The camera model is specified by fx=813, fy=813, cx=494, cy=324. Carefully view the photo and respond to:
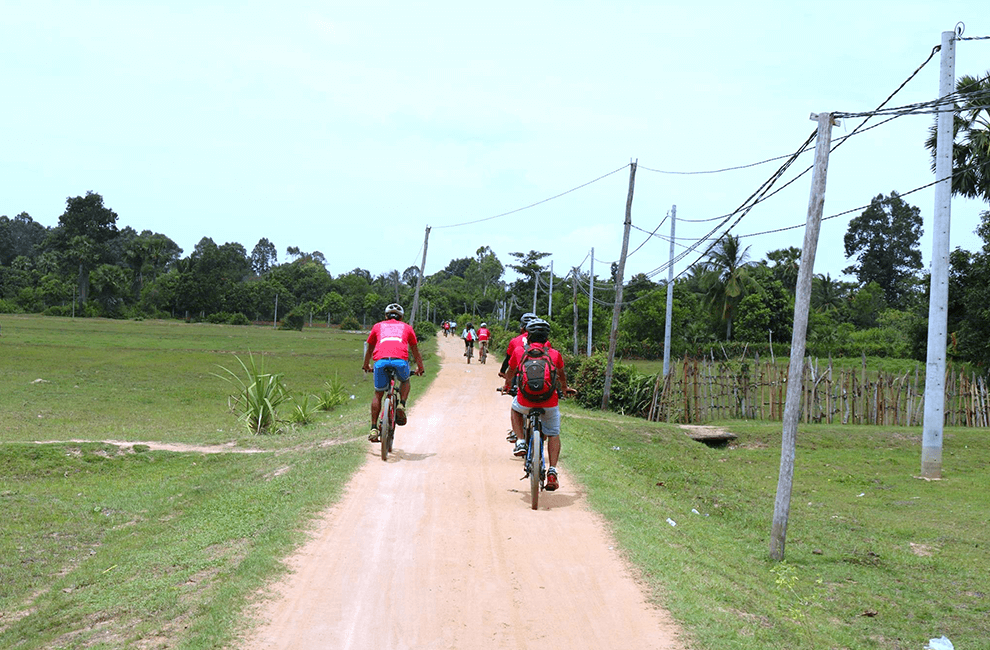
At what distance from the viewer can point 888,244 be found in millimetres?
86688

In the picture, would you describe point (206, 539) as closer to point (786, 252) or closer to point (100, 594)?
point (100, 594)

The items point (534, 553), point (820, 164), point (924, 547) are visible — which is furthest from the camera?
point (924, 547)

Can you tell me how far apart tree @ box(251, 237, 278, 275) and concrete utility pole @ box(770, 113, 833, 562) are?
15939 centimetres

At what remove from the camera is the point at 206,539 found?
269 inches

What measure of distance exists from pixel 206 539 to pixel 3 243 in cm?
12827

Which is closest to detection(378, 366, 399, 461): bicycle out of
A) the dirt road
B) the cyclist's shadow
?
the dirt road

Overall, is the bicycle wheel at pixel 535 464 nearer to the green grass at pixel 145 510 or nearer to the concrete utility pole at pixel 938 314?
the green grass at pixel 145 510

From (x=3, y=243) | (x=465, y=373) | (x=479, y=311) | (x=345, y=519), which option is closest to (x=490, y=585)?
(x=345, y=519)

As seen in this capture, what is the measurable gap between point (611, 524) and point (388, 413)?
3.38 metres

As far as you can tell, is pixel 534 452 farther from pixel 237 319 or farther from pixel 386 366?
pixel 237 319

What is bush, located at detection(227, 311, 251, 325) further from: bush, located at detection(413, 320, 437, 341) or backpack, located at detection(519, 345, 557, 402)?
backpack, located at detection(519, 345, 557, 402)

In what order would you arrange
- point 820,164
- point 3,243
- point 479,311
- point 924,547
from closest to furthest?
1. point 820,164
2. point 924,547
3. point 479,311
4. point 3,243

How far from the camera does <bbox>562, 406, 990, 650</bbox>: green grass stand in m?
5.89

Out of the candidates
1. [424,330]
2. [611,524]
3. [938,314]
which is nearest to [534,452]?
[611,524]
